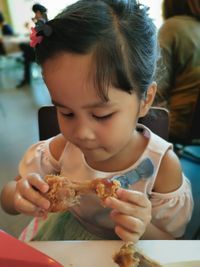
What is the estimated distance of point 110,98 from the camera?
0.64 metres

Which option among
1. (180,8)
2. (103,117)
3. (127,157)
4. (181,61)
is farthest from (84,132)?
(180,8)

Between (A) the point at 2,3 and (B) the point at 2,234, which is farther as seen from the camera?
(A) the point at 2,3

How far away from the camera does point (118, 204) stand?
590 millimetres

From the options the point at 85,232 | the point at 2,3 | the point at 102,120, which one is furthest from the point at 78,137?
the point at 2,3

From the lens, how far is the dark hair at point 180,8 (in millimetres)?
1701

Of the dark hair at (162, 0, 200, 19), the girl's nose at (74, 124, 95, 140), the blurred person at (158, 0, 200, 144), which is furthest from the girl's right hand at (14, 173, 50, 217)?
the dark hair at (162, 0, 200, 19)

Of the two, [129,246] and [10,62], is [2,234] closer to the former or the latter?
[129,246]

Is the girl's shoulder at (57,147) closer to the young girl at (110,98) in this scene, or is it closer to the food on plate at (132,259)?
the young girl at (110,98)

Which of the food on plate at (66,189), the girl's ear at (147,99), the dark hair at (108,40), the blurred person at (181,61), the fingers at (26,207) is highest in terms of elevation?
the dark hair at (108,40)

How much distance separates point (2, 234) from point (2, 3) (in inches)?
282

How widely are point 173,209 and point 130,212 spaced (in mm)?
243

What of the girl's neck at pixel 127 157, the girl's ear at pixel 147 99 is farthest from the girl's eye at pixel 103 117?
the girl's neck at pixel 127 157

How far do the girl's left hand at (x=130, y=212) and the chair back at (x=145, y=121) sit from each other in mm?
376

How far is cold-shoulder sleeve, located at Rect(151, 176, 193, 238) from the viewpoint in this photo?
2.68 feet
